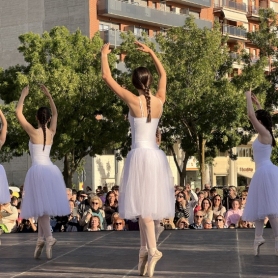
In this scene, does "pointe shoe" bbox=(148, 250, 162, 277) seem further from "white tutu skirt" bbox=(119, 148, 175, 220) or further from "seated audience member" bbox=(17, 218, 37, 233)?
"seated audience member" bbox=(17, 218, 37, 233)

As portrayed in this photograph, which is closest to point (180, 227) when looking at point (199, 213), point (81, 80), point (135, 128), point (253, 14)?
point (199, 213)

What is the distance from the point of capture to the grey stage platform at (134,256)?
971 centimetres

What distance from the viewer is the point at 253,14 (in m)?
74.6

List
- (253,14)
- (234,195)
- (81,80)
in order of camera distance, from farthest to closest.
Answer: (253,14)
(81,80)
(234,195)

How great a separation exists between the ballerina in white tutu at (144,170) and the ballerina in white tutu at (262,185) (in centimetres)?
213

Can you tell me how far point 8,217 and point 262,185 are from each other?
920cm

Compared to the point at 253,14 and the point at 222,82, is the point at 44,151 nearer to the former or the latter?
the point at 222,82

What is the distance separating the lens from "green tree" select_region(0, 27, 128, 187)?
42.7 m

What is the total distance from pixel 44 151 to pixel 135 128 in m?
2.72

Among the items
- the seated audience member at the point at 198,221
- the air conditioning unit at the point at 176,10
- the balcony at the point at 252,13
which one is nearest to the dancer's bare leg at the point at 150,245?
the seated audience member at the point at 198,221

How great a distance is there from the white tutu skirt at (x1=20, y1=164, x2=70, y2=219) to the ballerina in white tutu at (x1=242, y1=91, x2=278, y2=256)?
2.54m

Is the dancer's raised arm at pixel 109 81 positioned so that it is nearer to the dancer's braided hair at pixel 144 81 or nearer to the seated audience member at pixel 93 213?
the dancer's braided hair at pixel 144 81

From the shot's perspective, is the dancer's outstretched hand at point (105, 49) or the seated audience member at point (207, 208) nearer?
the dancer's outstretched hand at point (105, 49)

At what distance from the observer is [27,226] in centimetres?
1864
